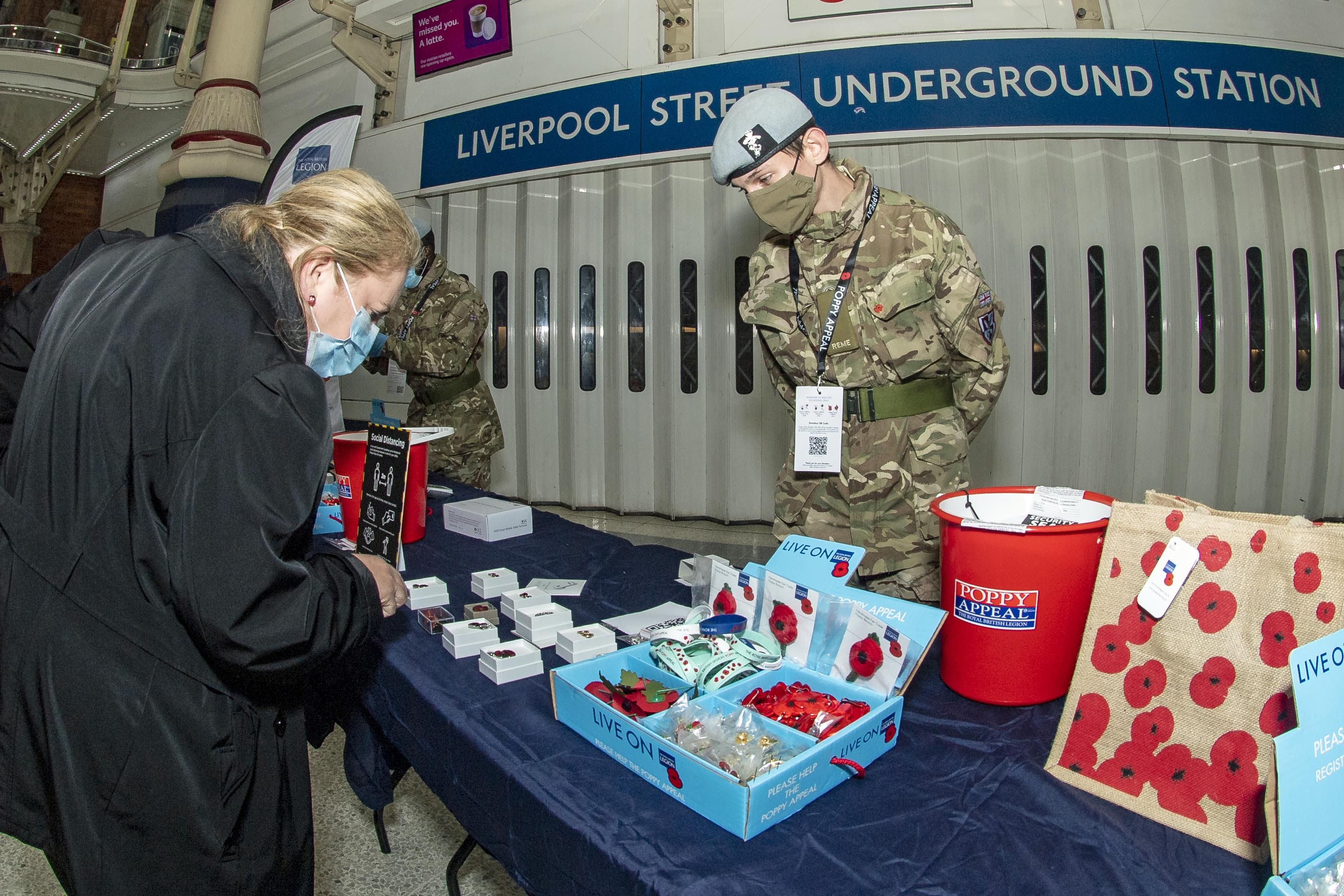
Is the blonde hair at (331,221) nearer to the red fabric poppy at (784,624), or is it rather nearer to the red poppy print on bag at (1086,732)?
the red fabric poppy at (784,624)

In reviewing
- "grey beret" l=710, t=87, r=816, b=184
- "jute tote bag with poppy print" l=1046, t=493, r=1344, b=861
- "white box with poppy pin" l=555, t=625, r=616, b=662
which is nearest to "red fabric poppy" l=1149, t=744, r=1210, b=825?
"jute tote bag with poppy print" l=1046, t=493, r=1344, b=861

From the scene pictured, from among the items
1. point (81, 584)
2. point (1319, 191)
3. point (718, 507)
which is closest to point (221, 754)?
point (81, 584)

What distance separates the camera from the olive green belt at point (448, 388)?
352 cm

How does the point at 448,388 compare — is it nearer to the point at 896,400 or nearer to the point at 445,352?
the point at 445,352

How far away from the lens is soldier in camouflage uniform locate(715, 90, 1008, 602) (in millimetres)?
1759

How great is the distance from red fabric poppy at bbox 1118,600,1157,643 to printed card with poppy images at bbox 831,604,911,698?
0.25 meters

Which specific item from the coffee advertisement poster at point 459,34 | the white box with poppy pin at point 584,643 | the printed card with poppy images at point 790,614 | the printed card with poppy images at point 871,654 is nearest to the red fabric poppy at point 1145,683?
the printed card with poppy images at point 871,654

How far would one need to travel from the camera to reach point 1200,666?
82 centimetres

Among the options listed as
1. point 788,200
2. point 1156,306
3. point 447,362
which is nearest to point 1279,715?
point 788,200

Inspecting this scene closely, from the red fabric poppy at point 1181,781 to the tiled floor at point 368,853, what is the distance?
146 cm

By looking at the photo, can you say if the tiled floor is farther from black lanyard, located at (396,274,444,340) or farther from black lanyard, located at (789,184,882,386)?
black lanyard, located at (396,274,444,340)

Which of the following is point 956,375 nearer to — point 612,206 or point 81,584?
point 81,584

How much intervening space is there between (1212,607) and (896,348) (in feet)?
3.43

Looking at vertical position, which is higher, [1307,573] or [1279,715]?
[1307,573]
